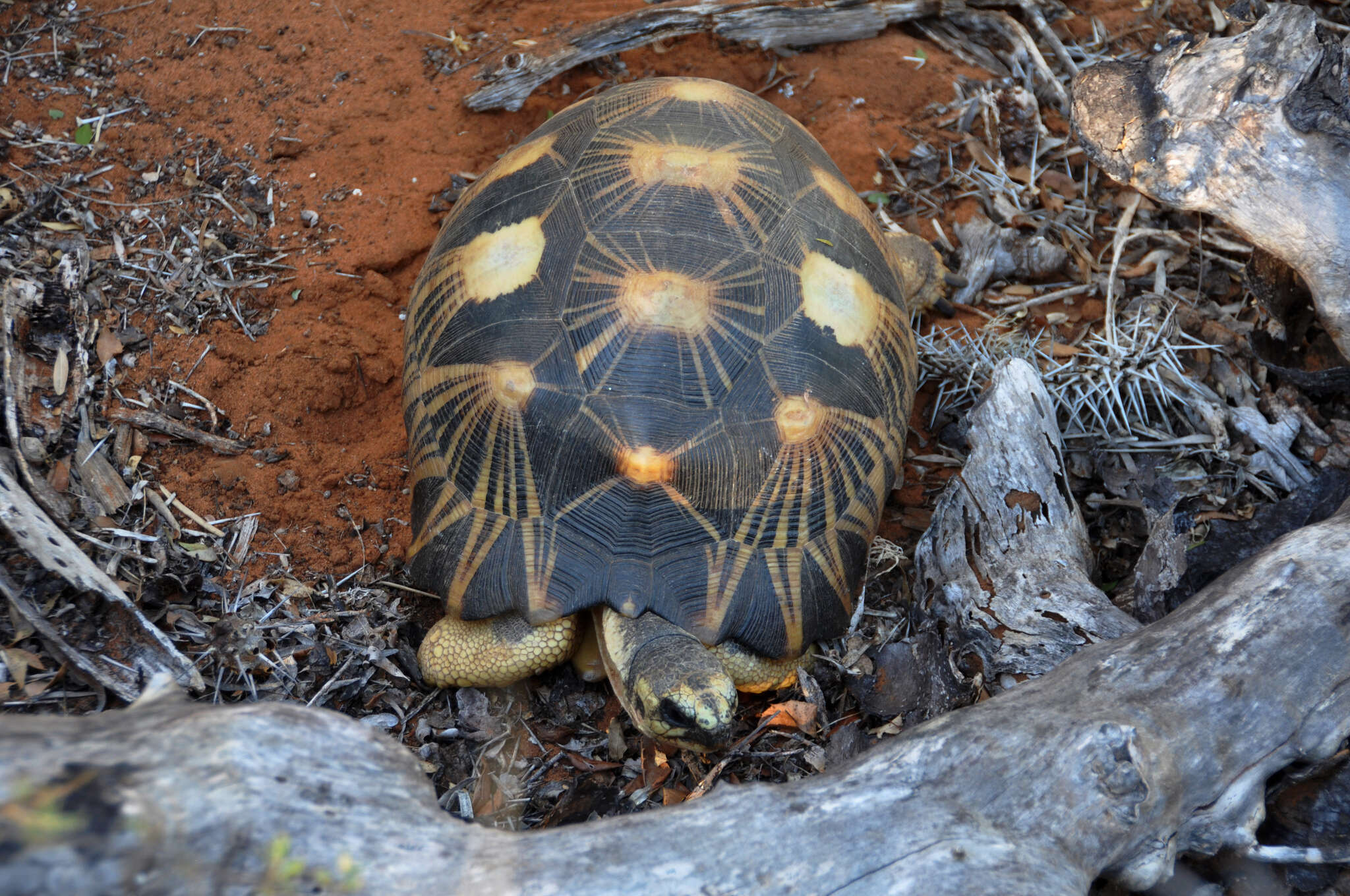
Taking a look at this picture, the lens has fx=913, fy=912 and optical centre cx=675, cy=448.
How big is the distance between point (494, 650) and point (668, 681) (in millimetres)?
632

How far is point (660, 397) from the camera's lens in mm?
2537

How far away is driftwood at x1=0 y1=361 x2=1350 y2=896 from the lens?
137 centimetres

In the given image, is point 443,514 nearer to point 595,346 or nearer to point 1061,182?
point 595,346

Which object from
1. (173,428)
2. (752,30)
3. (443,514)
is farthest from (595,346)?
(752,30)

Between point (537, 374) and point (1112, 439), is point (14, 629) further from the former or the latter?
point (1112, 439)

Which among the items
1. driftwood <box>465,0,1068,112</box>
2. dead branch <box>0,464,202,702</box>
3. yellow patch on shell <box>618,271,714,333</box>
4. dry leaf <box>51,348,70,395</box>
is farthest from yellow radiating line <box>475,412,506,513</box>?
driftwood <box>465,0,1068,112</box>

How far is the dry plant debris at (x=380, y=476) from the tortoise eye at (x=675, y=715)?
0.27 m

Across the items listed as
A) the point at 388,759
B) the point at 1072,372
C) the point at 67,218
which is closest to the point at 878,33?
the point at 1072,372

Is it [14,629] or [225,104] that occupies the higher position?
[225,104]

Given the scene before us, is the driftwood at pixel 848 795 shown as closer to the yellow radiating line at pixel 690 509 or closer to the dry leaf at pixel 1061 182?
the yellow radiating line at pixel 690 509

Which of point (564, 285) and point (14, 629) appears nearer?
point (14, 629)

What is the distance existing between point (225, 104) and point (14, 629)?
8.30ft

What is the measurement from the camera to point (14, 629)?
243cm

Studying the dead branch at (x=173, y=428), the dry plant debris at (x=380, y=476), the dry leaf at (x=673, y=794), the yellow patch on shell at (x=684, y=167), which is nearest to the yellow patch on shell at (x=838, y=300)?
the yellow patch on shell at (x=684, y=167)
